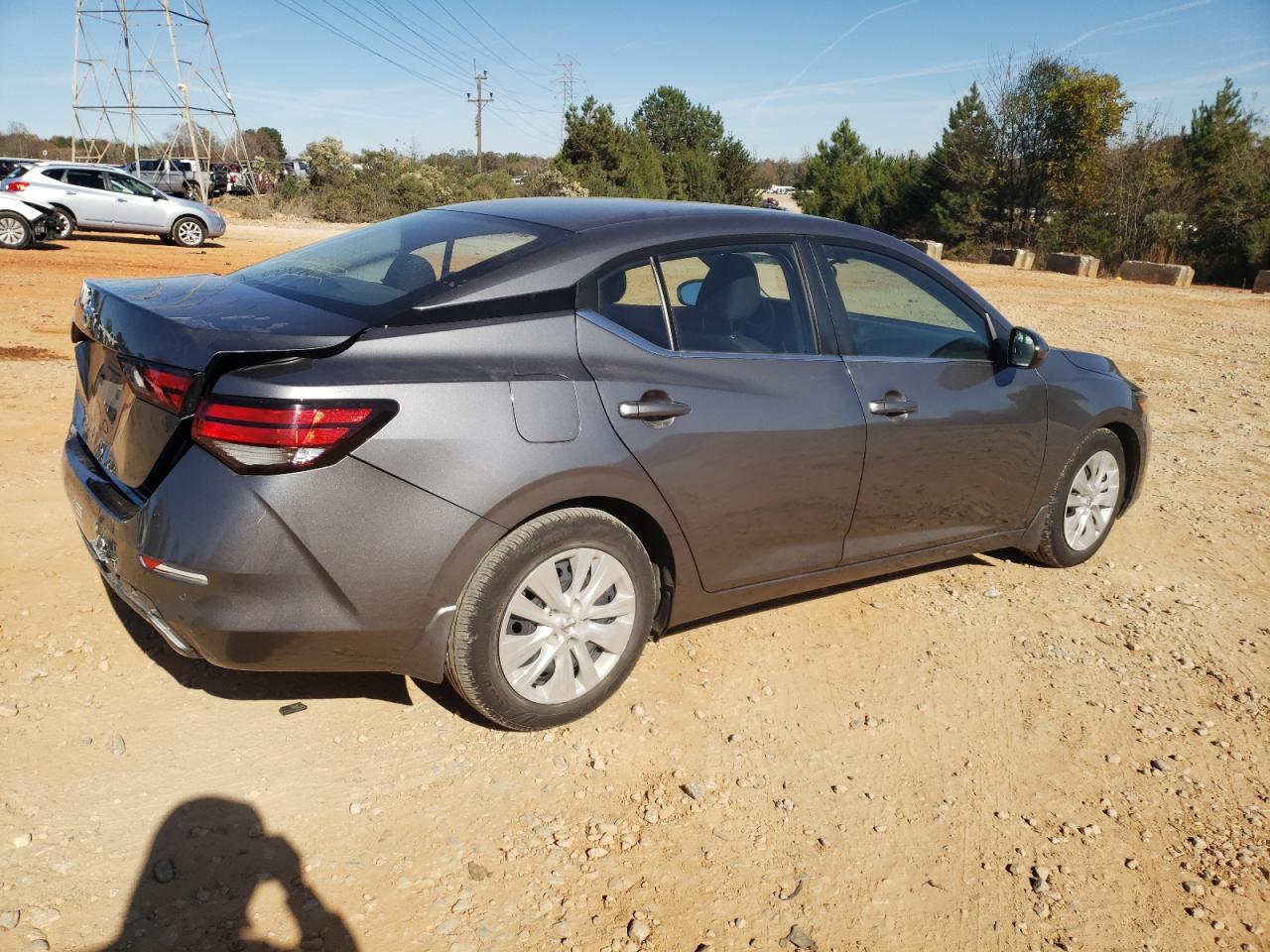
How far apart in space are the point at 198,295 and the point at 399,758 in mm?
1660

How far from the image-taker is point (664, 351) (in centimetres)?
342

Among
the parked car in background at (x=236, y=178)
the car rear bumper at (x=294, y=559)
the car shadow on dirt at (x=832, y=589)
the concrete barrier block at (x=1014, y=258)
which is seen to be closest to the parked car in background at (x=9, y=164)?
the parked car in background at (x=236, y=178)

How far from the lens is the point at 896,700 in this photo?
3801 mm

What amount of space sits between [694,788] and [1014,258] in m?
30.6

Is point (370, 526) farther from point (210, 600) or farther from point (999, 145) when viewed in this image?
point (999, 145)

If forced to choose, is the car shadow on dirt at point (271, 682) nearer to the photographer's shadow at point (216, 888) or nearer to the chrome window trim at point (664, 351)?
the photographer's shadow at point (216, 888)

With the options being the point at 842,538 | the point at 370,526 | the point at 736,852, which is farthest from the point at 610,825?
the point at 842,538

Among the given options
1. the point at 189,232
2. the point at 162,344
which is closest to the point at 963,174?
the point at 189,232

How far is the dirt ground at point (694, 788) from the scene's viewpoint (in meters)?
2.57

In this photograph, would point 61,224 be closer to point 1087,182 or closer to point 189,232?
point 189,232

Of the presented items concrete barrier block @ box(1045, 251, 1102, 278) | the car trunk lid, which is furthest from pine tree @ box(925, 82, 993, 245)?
the car trunk lid

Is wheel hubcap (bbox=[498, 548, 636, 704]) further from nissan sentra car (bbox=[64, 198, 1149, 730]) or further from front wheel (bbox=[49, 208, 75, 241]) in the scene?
front wheel (bbox=[49, 208, 75, 241])

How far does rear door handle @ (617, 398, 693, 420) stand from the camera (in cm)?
322

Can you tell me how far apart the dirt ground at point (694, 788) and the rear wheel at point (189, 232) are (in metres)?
18.1
